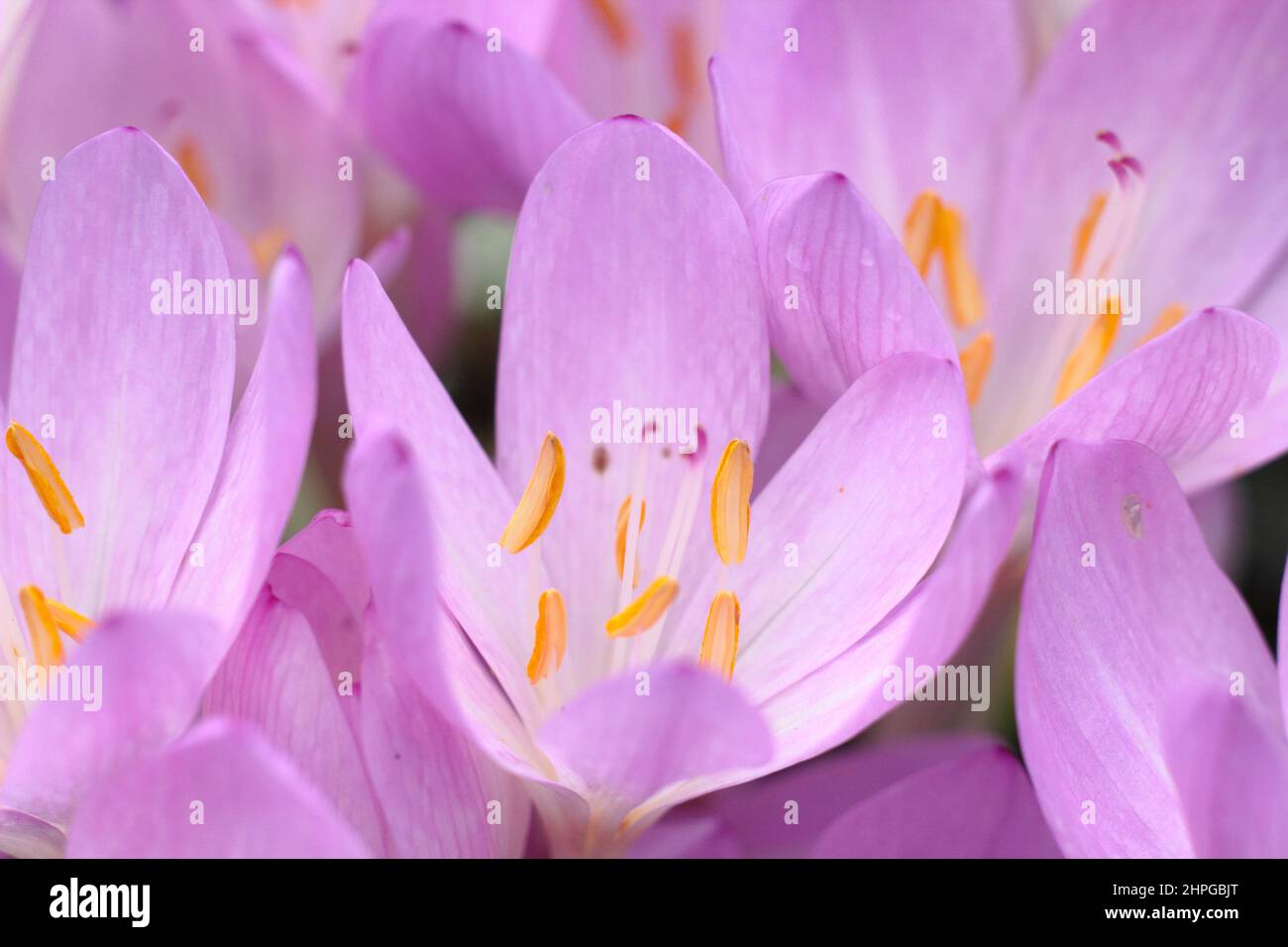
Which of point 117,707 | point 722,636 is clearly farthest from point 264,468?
point 722,636

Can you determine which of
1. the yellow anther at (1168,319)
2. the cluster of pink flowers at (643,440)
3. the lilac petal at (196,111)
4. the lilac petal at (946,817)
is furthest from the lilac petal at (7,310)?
the yellow anther at (1168,319)

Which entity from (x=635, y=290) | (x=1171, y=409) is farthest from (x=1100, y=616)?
(x=635, y=290)

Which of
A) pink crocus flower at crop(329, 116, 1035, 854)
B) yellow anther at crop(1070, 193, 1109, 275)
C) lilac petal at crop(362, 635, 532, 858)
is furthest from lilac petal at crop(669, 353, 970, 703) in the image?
yellow anther at crop(1070, 193, 1109, 275)

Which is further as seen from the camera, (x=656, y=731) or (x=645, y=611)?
(x=645, y=611)

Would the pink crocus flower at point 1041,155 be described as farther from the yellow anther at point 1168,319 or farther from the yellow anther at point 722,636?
the yellow anther at point 722,636

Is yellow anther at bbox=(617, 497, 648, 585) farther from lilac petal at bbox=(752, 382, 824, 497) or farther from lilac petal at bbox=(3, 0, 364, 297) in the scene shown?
lilac petal at bbox=(3, 0, 364, 297)

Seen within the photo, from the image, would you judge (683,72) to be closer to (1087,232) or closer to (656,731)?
(1087,232)
